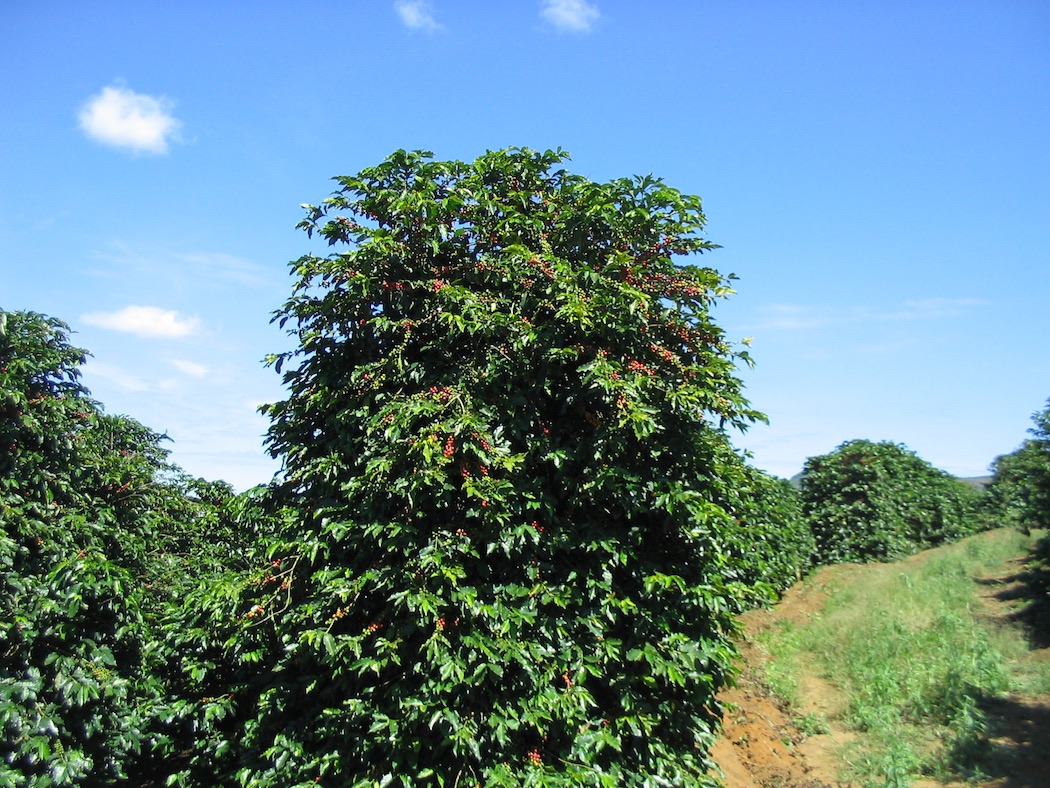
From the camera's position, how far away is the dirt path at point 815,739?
19.2ft

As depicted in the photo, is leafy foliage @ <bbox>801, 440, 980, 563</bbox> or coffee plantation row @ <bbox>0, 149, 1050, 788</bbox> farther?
leafy foliage @ <bbox>801, 440, 980, 563</bbox>

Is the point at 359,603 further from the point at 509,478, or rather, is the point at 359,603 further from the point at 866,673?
the point at 866,673

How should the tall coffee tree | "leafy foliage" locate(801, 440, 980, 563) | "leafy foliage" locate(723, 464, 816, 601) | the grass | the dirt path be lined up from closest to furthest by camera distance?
the tall coffee tree → the dirt path → the grass → "leafy foliage" locate(723, 464, 816, 601) → "leafy foliage" locate(801, 440, 980, 563)

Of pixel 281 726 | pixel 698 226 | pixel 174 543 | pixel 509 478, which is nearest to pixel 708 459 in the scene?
pixel 509 478

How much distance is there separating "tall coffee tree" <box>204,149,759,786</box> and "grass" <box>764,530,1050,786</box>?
2778 mm

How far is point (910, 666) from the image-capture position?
792 centimetres

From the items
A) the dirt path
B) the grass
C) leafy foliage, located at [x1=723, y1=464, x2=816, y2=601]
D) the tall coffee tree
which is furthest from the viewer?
leafy foliage, located at [x1=723, y1=464, x2=816, y2=601]

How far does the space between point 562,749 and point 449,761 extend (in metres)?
0.72

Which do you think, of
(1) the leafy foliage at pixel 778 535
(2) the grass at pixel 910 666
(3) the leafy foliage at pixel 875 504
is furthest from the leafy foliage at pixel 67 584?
(3) the leafy foliage at pixel 875 504

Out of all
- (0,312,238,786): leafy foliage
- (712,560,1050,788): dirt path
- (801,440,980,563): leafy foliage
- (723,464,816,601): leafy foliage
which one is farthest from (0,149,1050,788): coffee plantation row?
(801,440,980,563): leafy foliage

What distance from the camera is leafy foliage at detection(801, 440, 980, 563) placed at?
1602 centimetres

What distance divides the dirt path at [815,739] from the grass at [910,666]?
12cm

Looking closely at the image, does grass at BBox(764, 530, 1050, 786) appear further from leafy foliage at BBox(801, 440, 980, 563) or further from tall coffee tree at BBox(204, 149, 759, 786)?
leafy foliage at BBox(801, 440, 980, 563)

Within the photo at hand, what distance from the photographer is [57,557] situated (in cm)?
486
